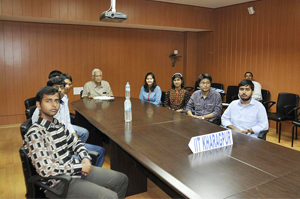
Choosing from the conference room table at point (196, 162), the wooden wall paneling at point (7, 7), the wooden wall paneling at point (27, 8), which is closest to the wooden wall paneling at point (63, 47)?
the wooden wall paneling at point (27, 8)

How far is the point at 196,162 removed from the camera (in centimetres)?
170

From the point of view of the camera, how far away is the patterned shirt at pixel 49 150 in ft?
5.58

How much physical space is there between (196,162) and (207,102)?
216cm

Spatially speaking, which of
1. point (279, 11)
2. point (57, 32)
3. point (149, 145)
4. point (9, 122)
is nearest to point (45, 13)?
point (57, 32)

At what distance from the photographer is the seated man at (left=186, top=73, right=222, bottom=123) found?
3672 mm

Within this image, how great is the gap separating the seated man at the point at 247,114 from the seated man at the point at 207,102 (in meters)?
0.52

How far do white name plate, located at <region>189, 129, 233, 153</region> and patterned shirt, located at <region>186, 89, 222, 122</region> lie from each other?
159cm

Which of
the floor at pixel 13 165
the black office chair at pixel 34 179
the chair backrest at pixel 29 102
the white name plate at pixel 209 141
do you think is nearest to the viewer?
the black office chair at pixel 34 179

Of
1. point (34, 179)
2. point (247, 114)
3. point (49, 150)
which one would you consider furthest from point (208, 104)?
point (34, 179)

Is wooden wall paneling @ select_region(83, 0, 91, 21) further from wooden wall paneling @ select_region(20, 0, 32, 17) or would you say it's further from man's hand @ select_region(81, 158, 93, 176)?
man's hand @ select_region(81, 158, 93, 176)

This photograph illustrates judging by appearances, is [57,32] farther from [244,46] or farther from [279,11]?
[279,11]

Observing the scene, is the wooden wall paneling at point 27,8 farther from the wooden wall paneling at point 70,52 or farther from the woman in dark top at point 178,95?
the woman in dark top at point 178,95

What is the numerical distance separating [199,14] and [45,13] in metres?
3.66

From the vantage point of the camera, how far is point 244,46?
6.13 m
